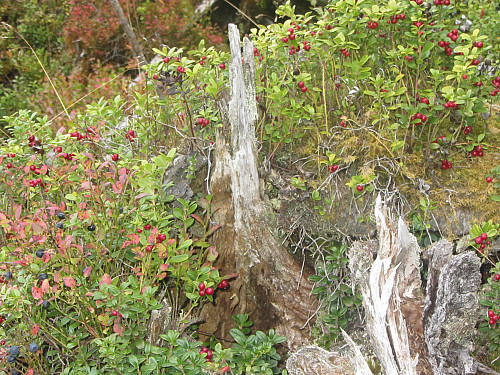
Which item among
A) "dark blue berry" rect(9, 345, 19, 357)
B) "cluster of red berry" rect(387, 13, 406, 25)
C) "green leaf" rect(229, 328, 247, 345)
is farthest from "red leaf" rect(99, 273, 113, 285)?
"cluster of red berry" rect(387, 13, 406, 25)

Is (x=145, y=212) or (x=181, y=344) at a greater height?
(x=145, y=212)

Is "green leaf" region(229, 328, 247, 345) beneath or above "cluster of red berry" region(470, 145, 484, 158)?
beneath

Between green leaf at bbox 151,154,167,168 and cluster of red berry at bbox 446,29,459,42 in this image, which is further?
cluster of red berry at bbox 446,29,459,42

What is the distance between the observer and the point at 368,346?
3078 mm

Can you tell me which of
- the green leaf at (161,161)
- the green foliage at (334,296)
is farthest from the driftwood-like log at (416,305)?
the green leaf at (161,161)

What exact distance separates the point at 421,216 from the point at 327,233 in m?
0.68

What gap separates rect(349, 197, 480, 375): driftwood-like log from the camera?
259 cm

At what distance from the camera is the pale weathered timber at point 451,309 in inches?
105

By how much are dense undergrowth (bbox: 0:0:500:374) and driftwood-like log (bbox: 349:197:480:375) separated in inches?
13.6

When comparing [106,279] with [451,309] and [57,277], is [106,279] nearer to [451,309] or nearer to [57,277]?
[57,277]

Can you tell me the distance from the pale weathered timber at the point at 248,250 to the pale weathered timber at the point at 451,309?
103 centimetres

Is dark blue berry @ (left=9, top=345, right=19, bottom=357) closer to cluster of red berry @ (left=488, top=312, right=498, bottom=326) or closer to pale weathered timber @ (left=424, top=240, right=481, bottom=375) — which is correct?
pale weathered timber @ (left=424, top=240, right=481, bottom=375)

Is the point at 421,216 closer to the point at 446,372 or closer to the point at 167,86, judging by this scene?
the point at 446,372

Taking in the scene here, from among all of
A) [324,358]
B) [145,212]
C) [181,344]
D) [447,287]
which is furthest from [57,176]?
[447,287]
